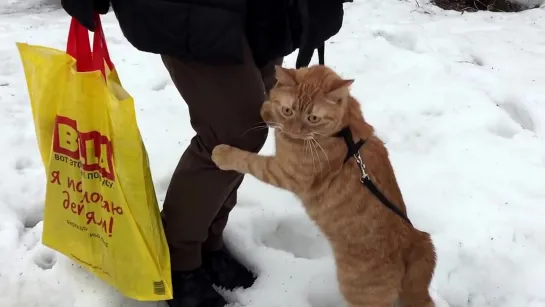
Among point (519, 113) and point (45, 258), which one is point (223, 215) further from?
point (519, 113)

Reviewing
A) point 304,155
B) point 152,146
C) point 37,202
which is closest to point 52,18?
point 152,146

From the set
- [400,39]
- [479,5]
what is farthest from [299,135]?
[479,5]

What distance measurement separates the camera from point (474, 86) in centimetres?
364

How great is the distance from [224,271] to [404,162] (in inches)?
47.6

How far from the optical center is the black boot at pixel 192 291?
6.75 feet

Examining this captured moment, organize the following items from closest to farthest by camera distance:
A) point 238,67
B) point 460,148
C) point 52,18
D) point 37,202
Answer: point 238,67
point 37,202
point 460,148
point 52,18

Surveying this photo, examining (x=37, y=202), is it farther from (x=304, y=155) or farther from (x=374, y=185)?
(x=374, y=185)

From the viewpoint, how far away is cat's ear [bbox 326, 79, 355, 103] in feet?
5.46

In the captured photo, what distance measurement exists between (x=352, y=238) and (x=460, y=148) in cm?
145

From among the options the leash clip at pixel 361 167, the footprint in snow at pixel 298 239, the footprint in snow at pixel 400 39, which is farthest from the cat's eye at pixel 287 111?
the footprint in snow at pixel 400 39

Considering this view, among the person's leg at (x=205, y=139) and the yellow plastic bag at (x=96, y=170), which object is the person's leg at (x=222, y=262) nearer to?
the person's leg at (x=205, y=139)

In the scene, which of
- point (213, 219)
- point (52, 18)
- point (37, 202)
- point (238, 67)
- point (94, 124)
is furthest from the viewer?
point (52, 18)

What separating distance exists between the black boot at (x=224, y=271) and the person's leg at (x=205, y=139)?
0.14m

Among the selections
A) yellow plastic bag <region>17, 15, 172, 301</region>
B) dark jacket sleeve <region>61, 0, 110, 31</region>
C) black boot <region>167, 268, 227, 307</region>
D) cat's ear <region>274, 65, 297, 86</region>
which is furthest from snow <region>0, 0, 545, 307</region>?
dark jacket sleeve <region>61, 0, 110, 31</region>
